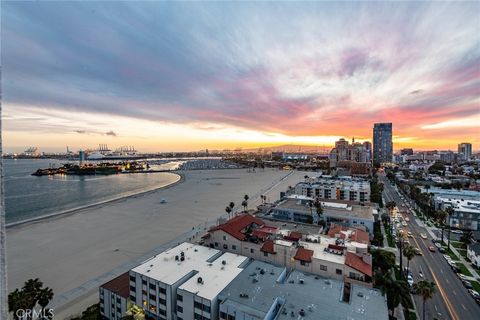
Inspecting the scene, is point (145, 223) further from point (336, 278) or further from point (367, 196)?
point (367, 196)

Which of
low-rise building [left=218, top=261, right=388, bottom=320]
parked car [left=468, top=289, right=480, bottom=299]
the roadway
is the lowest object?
the roadway

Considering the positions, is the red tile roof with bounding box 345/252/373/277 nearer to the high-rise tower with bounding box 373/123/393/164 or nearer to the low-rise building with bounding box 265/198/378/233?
the low-rise building with bounding box 265/198/378/233

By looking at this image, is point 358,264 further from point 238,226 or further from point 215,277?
point 238,226

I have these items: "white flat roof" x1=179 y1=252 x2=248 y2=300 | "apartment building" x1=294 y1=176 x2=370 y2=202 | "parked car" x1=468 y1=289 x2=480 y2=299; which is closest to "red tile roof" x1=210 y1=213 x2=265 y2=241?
"white flat roof" x1=179 y1=252 x2=248 y2=300

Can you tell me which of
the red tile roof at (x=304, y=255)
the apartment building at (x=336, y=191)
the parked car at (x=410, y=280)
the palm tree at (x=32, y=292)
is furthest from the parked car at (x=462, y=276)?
the palm tree at (x=32, y=292)

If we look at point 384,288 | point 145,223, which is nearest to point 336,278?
point 384,288

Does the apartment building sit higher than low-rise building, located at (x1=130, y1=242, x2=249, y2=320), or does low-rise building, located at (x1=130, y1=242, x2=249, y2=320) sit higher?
the apartment building
